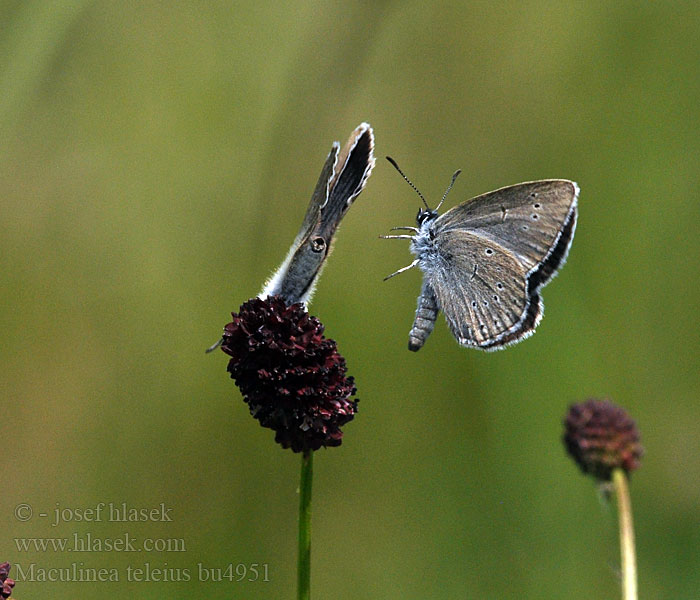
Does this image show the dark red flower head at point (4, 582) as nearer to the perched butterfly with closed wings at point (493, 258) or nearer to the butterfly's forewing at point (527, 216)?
the perched butterfly with closed wings at point (493, 258)

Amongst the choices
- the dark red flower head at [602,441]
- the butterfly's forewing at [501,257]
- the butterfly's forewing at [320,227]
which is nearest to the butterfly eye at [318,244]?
the butterfly's forewing at [320,227]

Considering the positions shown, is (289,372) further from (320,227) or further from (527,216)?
(527,216)

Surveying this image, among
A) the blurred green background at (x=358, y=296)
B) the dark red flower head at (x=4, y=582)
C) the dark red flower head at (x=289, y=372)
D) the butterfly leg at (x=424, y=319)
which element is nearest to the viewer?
the dark red flower head at (x=4, y=582)

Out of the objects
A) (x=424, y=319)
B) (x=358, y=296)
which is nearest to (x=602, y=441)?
(x=424, y=319)

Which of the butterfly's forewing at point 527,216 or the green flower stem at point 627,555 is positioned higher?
the butterfly's forewing at point 527,216

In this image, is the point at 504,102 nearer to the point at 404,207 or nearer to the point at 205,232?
Result: the point at 404,207
